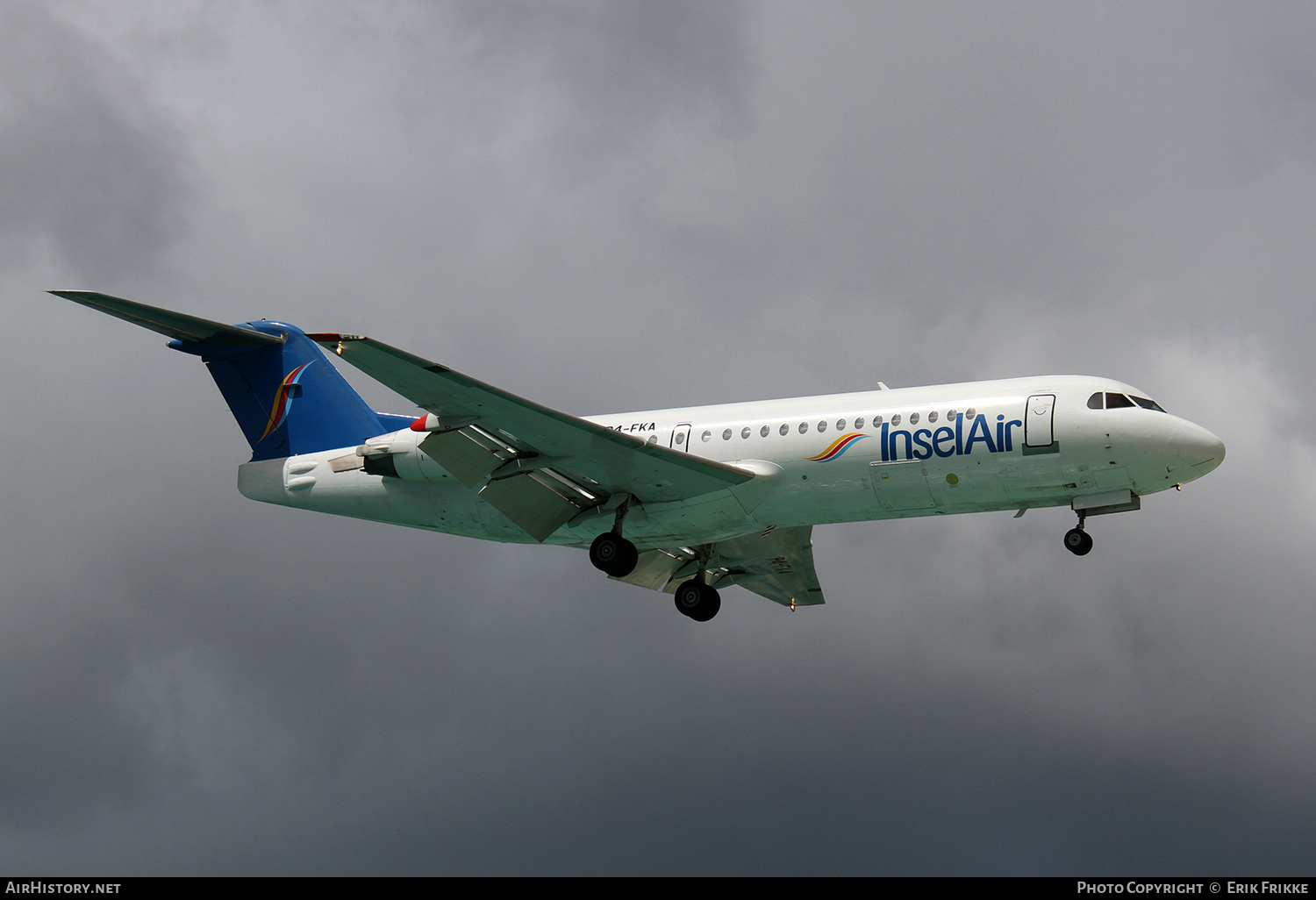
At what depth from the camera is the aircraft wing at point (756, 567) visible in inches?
1120

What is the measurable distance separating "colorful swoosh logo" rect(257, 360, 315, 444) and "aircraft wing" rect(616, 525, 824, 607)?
802cm

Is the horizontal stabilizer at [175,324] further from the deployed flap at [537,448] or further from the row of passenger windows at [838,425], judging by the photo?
the row of passenger windows at [838,425]

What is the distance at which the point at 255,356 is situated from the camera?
27641mm

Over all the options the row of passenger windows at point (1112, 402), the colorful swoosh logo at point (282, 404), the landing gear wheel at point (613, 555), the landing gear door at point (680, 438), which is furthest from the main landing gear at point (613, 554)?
the row of passenger windows at point (1112, 402)

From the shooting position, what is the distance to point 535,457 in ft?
77.8

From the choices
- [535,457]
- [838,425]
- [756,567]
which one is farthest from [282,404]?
[838,425]

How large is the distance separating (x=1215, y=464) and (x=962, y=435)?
420 cm

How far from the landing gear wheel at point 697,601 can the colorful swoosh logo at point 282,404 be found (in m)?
9.25

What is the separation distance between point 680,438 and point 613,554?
8.26 ft

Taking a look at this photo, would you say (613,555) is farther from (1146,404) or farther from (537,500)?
(1146,404)

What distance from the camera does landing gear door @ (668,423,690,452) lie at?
24.4 metres

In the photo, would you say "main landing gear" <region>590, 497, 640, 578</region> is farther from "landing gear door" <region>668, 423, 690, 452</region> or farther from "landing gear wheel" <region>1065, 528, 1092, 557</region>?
"landing gear wheel" <region>1065, 528, 1092, 557</region>
